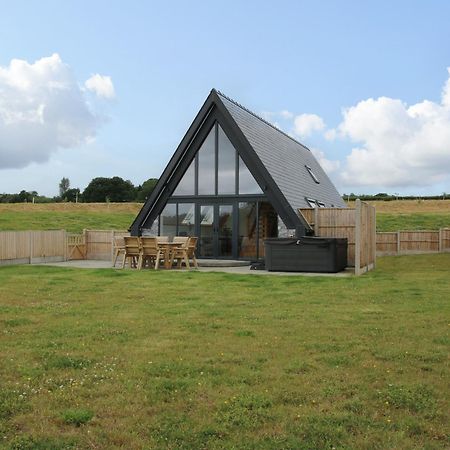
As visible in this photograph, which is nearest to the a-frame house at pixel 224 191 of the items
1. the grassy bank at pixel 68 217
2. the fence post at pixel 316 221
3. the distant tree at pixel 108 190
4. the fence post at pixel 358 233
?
the fence post at pixel 316 221

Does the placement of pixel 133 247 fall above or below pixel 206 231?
below

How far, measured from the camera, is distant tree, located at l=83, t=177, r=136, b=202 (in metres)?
74.2

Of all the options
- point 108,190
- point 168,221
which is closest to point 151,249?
point 168,221

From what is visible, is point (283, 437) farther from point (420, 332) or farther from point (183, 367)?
point (420, 332)

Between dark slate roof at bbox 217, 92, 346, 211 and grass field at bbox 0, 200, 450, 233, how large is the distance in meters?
13.6

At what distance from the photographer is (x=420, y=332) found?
22.3 feet

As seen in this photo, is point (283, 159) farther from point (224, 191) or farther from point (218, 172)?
point (224, 191)

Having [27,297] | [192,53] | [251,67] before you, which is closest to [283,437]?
[27,297]

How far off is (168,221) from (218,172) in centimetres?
268

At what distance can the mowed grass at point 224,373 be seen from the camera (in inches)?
143

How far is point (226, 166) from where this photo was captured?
19.7 metres

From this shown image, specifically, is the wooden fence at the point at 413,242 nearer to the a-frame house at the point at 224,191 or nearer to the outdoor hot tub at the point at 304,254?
the a-frame house at the point at 224,191

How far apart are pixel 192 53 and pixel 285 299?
6022 mm

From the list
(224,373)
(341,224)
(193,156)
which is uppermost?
(193,156)
